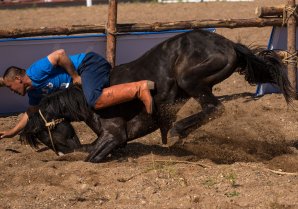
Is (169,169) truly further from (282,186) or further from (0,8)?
(0,8)

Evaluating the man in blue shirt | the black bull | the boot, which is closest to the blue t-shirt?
the man in blue shirt

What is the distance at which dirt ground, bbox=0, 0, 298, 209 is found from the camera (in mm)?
4805

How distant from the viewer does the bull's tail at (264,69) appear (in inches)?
250

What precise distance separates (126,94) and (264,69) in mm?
1533

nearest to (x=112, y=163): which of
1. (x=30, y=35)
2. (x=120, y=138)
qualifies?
(x=120, y=138)

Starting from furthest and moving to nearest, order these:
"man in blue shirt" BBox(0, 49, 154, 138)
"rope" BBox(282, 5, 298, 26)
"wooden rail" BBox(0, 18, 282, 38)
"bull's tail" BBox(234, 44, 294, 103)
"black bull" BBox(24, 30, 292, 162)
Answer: "rope" BBox(282, 5, 298, 26) → "wooden rail" BBox(0, 18, 282, 38) → "bull's tail" BBox(234, 44, 294, 103) → "black bull" BBox(24, 30, 292, 162) → "man in blue shirt" BBox(0, 49, 154, 138)

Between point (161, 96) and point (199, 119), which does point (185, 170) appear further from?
point (161, 96)

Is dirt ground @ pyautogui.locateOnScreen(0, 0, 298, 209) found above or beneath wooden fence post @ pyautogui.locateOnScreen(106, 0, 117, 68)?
beneath

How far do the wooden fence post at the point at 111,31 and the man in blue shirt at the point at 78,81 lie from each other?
7.51ft

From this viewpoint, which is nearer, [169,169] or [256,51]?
[169,169]

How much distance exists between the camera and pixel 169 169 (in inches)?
216

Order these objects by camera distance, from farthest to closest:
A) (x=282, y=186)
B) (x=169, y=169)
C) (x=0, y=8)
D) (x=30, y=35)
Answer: (x=0, y=8) < (x=30, y=35) < (x=169, y=169) < (x=282, y=186)

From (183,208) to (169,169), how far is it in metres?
0.90

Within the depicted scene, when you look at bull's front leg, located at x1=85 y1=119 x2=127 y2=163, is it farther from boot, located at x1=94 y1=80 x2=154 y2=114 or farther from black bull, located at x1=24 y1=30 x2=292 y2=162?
boot, located at x1=94 y1=80 x2=154 y2=114
